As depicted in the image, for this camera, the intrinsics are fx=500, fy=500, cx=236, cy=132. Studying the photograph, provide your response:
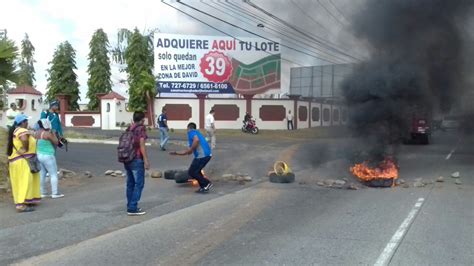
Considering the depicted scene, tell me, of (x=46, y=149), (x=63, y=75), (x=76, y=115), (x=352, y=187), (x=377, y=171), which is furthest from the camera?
(x=63, y=75)

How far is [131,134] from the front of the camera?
298 inches

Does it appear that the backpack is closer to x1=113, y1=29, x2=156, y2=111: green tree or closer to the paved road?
the paved road

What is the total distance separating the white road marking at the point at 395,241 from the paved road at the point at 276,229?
24 millimetres

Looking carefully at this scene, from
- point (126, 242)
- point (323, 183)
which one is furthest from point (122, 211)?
point (323, 183)

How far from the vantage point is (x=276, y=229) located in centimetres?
660

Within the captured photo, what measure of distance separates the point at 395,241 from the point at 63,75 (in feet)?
153

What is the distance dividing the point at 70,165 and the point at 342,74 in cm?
789

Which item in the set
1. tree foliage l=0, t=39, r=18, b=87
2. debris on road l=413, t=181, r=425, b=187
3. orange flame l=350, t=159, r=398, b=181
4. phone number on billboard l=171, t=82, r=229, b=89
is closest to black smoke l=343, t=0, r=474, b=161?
orange flame l=350, t=159, r=398, b=181

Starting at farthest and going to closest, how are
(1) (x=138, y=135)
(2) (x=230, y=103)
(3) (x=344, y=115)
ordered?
(2) (x=230, y=103), (3) (x=344, y=115), (1) (x=138, y=135)

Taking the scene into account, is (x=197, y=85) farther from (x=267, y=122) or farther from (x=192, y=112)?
(x=267, y=122)

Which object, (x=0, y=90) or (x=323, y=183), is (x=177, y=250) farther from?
(x=0, y=90)

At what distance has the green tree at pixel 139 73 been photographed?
35531 mm

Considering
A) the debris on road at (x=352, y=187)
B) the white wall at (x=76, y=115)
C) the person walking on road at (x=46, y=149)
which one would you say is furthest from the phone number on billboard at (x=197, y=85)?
the person walking on road at (x=46, y=149)

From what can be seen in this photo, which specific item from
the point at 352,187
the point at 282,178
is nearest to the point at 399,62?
the point at 352,187
